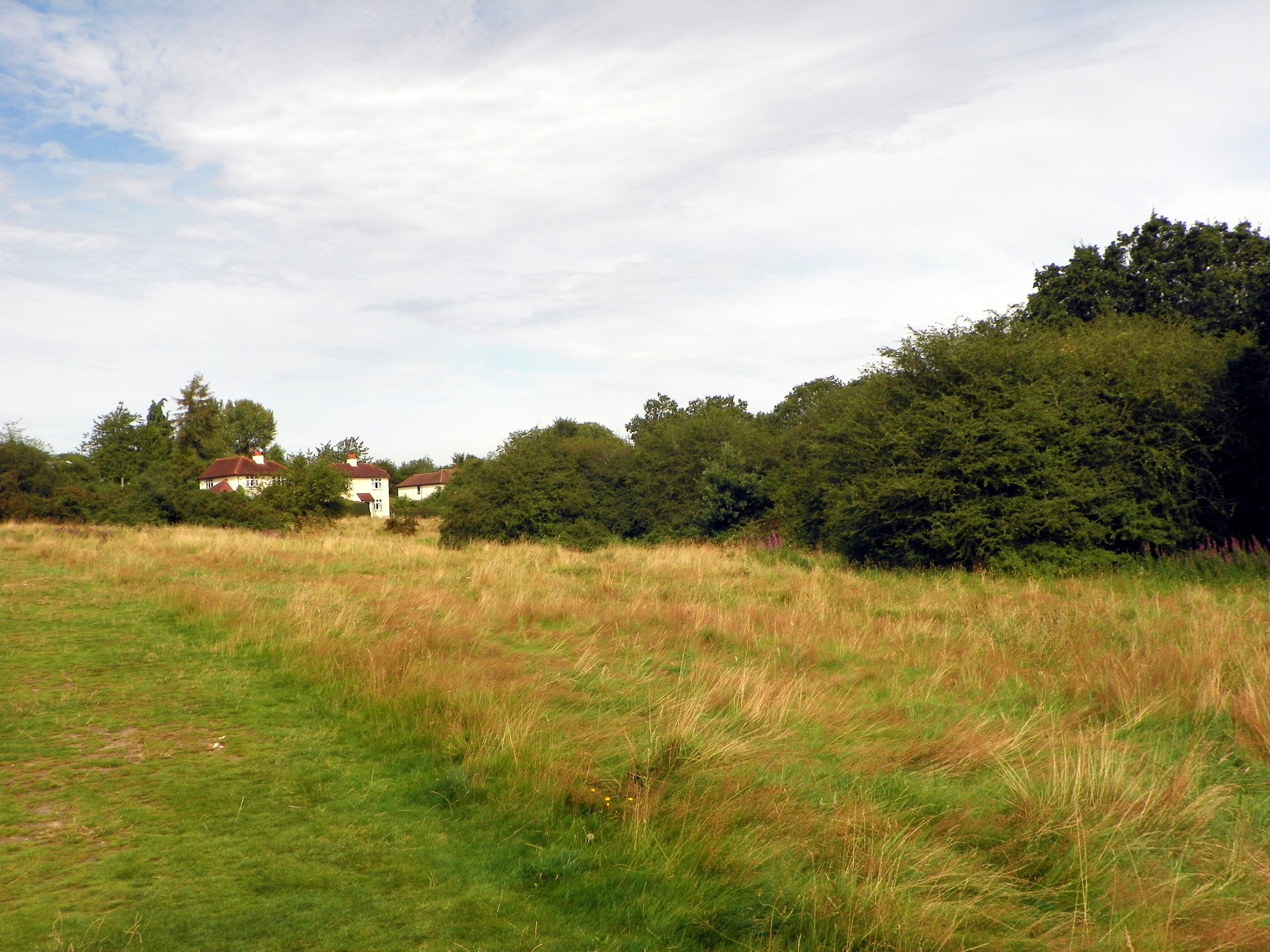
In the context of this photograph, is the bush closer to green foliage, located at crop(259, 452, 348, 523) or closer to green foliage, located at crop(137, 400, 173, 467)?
green foliage, located at crop(259, 452, 348, 523)

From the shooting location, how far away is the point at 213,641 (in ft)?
38.3

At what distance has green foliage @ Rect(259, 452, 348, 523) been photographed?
3981 centimetres

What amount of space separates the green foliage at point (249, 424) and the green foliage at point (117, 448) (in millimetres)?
30911

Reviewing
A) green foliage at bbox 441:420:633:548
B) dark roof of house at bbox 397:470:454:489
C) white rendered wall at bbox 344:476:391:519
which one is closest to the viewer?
green foliage at bbox 441:420:633:548

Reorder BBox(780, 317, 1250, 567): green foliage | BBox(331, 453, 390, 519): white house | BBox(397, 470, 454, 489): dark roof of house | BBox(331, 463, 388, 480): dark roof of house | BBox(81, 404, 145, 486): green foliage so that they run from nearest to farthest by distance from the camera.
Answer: BBox(780, 317, 1250, 567): green foliage
BBox(81, 404, 145, 486): green foliage
BBox(331, 463, 388, 480): dark roof of house
BBox(331, 453, 390, 519): white house
BBox(397, 470, 454, 489): dark roof of house

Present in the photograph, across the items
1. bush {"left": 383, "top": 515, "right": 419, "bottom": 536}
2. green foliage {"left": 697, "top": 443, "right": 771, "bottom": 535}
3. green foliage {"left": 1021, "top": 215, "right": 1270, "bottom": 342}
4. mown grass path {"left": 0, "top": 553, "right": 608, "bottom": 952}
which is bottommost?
mown grass path {"left": 0, "top": 553, "right": 608, "bottom": 952}

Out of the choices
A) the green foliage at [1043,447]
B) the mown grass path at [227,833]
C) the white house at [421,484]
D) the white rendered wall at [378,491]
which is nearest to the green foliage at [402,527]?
the green foliage at [1043,447]

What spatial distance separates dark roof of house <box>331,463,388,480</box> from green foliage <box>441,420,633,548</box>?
51491mm

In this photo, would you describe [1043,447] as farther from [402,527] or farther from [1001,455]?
[402,527]

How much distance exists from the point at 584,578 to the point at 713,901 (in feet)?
48.3

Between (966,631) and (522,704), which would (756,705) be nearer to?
(522,704)

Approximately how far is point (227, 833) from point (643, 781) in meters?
2.60

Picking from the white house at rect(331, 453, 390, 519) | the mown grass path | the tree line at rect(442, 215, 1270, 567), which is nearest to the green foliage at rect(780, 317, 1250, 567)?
the tree line at rect(442, 215, 1270, 567)

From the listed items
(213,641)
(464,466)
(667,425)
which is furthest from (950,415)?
(464,466)
